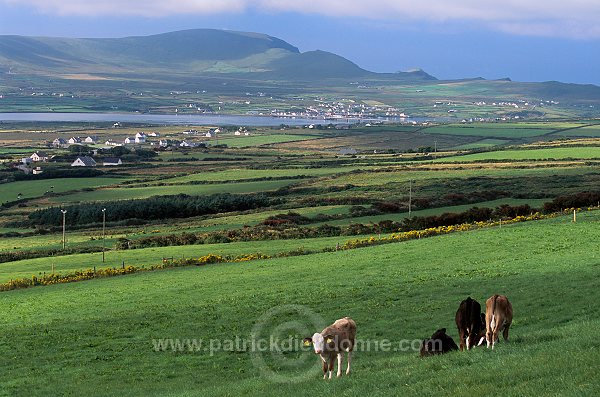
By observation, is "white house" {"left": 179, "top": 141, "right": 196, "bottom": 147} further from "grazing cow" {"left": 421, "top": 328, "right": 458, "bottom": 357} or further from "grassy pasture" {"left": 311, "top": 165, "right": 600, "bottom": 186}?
"grazing cow" {"left": 421, "top": 328, "right": 458, "bottom": 357}

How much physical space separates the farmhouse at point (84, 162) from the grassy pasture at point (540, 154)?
53.4m

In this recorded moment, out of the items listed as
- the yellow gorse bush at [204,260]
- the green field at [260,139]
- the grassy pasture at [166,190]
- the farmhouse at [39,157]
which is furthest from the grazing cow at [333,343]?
the green field at [260,139]

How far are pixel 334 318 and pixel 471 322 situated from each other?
8.02m

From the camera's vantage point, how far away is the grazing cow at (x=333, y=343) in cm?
1573

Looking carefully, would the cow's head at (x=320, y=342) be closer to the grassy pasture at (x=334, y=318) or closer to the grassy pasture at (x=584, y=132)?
the grassy pasture at (x=334, y=318)

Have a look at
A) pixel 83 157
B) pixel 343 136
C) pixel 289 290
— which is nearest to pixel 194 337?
pixel 289 290

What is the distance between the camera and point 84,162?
130 m

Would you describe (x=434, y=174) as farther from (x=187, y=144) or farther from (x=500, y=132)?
(x=500, y=132)

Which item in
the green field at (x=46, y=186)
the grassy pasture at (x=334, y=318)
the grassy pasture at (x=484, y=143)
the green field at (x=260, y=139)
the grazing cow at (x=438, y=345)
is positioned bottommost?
the green field at (x=46, y=186)

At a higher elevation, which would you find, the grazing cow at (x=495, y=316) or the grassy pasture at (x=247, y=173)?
the grazing cow at (x=495, y=316)

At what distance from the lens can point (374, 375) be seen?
1501 cm

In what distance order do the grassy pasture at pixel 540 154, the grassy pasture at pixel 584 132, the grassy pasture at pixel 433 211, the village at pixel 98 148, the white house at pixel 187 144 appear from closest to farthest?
the grassy pasture at pixel 433 211 < the grassy pasture at pixel 540 154 < the village at pixel 98 148 < the white house at pixel 187 144 < the grassy pasture at pixel 584 132

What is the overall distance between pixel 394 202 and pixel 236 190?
2337cm

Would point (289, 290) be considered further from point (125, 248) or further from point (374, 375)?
point (125, 248)
